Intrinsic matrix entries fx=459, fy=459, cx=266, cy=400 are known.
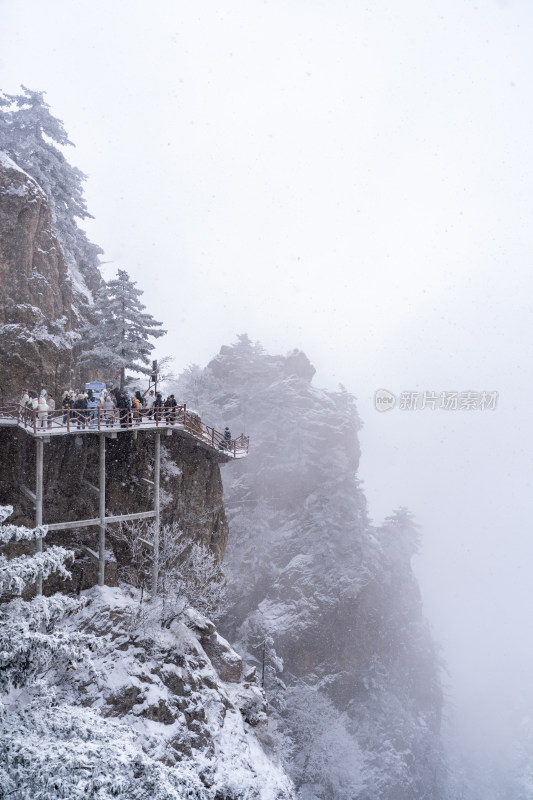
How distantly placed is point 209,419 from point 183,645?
35.8 m

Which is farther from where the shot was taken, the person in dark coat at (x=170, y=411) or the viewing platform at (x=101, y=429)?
the person in dark coat at (x=170, y=411)

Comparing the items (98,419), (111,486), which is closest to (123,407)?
(98,419)

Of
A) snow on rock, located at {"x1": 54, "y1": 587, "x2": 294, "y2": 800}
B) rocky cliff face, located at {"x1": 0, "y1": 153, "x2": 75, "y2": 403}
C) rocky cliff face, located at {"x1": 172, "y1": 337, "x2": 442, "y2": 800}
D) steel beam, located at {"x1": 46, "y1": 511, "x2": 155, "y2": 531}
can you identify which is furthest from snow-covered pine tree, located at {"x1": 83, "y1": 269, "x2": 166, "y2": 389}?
rocky cliff face, located at {"x1": 172, "y1": 337, "x2": 442, "y2": 800}

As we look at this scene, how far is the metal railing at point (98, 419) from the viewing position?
→ 1791 centimetres

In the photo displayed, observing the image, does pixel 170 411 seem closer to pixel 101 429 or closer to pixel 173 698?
pixel 101 429

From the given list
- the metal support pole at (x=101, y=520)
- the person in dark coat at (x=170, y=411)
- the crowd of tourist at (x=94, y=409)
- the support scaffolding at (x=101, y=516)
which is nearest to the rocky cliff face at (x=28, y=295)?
the crowd of tourist at (x=94, y=409)

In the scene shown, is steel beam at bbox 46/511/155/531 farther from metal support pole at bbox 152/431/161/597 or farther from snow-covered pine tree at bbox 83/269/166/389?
snow-covered pine tree at bbox 83/269/166/389

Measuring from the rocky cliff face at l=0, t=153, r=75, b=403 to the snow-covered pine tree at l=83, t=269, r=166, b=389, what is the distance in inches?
56.6

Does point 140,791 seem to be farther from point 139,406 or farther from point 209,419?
point 209,419

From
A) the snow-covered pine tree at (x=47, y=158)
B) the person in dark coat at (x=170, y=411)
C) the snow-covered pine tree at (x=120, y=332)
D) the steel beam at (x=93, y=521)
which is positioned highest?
the snow-covered pine tree at (x=47, y=158)

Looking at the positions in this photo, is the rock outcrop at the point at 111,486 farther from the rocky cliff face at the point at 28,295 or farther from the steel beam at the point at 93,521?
the rocky cliff face at the point at 28,295

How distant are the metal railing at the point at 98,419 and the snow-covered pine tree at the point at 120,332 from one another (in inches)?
154

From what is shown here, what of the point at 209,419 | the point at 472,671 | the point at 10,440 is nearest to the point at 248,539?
the point at 209,419

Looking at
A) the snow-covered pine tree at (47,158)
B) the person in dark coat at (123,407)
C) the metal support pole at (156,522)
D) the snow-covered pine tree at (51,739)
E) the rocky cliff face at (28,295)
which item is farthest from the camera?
the snow-covered pine tree at (47,158)
